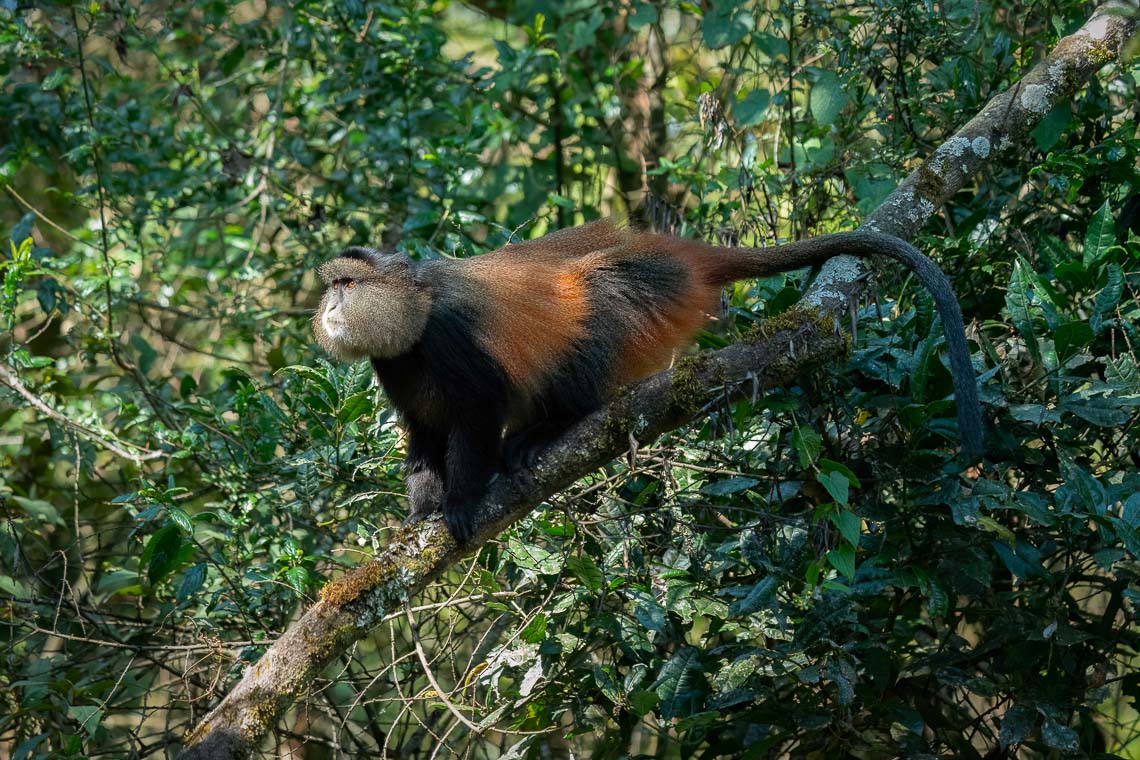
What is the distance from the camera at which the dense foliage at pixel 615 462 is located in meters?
3.87

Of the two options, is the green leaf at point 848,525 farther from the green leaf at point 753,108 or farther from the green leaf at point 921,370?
the green leaf at point 753,108

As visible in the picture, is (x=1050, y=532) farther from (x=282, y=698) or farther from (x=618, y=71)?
(x=618, y=71)

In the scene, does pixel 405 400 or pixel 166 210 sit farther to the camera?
pixel 166 210

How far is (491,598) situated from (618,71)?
4074mm

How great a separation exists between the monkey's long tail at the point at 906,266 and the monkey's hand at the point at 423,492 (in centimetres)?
148


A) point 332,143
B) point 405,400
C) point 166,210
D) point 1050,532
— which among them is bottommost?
point 1050,532

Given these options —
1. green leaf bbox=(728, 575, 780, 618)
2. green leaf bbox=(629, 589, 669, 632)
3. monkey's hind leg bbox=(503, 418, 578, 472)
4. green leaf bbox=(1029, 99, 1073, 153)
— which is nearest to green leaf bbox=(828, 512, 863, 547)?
green leaf bbox=(728, 575, 780, 618)

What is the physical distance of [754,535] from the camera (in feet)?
13.2

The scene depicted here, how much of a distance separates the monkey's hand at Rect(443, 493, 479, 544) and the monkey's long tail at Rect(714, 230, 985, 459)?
1449 mm

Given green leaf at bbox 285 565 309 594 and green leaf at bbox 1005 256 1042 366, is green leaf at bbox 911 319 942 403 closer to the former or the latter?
green leaf at bbox 1005 256 1042 366

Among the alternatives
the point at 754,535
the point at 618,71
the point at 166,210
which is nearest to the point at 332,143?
the point at 166,210

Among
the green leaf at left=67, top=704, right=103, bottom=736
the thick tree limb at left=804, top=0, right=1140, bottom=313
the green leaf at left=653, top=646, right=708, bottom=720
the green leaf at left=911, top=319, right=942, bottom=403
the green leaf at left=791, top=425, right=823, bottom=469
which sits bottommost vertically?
the green leaf at left=67, top=704, right=103, bottom=736

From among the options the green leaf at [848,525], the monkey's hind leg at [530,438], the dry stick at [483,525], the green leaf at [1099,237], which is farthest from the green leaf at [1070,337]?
the monkey's hind leg at [530,438]

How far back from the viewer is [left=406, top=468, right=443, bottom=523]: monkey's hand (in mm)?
4547
